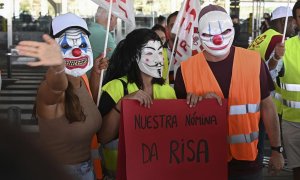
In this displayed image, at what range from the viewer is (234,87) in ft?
9.98

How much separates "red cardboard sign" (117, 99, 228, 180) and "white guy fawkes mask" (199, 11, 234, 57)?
1.29 ft

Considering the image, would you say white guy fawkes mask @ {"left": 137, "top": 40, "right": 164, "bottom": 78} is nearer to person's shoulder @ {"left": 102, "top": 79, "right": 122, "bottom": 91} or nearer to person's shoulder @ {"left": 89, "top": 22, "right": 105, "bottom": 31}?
person's shoulder @ {"left": 102, "top": 79, "right": 122, "bottom": 91}

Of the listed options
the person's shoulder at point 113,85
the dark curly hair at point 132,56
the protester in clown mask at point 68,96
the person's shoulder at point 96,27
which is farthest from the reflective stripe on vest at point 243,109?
the person's shoulder at point 96,27

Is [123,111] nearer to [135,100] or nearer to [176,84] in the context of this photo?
[135,100]

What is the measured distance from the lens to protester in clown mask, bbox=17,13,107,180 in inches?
90.3

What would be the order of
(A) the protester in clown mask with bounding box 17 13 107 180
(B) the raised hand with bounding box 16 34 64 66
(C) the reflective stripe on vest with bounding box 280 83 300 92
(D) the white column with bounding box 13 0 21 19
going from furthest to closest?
1. (D) the white column with bounding box 13 0 21 19
2. (C) the reflective stripe on vest with bounding box 280 83 300 92
3. (A) the protester in clown mask with bounding box 17 13 107 180
4. (B) the raised hand with bounding box 16 34 64 66

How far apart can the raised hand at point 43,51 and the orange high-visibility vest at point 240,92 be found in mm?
1029

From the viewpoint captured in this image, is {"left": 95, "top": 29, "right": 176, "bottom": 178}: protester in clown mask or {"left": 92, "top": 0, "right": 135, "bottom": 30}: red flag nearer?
{"left": 95, "top": 29, "right": 176, "bottom": 178}: protester in clown mask

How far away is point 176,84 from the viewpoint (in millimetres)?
3248

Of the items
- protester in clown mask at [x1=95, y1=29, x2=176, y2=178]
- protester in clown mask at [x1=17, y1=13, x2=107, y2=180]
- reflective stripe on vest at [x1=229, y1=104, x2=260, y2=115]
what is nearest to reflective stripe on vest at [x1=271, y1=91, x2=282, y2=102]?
reflective stripe on vest at [x1=229, y1=104, x2=260, y2=115]

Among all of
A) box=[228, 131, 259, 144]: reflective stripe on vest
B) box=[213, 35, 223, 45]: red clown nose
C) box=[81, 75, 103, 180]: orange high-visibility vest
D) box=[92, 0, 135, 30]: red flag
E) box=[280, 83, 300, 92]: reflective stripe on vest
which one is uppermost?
box=[92, 0, 135, 30]: red flag

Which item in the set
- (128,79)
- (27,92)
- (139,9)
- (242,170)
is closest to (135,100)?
(128,79)

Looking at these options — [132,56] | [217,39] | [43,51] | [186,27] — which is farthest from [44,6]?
[43,51]

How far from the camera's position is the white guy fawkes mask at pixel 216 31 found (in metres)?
3.18
